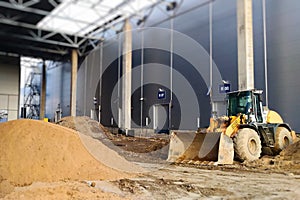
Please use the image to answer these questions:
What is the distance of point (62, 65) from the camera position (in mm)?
38500

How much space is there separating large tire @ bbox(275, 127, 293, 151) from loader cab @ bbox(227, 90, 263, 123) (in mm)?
746

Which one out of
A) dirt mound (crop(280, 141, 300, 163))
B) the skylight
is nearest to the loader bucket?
dirt mound (crop(280, 141, 300, 163))

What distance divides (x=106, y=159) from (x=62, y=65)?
31905 millimetres

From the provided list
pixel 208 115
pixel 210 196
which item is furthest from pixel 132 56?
pixel 210 196

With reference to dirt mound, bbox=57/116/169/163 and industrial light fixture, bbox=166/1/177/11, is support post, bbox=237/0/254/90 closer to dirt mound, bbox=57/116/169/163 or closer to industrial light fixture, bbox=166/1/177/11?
dirt mound, bbox=57/116/169/163

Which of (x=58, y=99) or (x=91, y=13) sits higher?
(x=91, y=13)

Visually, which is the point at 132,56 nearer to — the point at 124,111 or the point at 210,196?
the point at 124,111

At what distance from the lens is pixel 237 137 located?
10.3 meters

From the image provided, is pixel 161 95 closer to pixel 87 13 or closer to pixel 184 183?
pixel 87 13

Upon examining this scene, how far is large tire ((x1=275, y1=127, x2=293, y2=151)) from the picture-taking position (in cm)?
1128

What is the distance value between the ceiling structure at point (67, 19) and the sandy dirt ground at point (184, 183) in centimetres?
1392

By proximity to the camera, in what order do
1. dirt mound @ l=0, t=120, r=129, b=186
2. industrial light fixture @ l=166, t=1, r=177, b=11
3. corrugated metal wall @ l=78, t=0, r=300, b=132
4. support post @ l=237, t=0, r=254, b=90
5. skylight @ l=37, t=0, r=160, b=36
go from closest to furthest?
dirt mound @ l=0, t=120, r=129, b=186, corrugated metal wall @ l=78, t=0, r=300, b=132, support post @ l=237, t=0, r=254, b=90, industrial light fixture @ l=166, t=1, r=177, b=11, skylight @ l=37, t=0, r=160, b=36

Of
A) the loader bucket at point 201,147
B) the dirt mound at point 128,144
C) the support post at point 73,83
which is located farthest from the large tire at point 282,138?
the support post at point 73,83

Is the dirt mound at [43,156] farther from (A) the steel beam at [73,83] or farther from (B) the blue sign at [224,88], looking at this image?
(A) the steel beam at [73,83]
